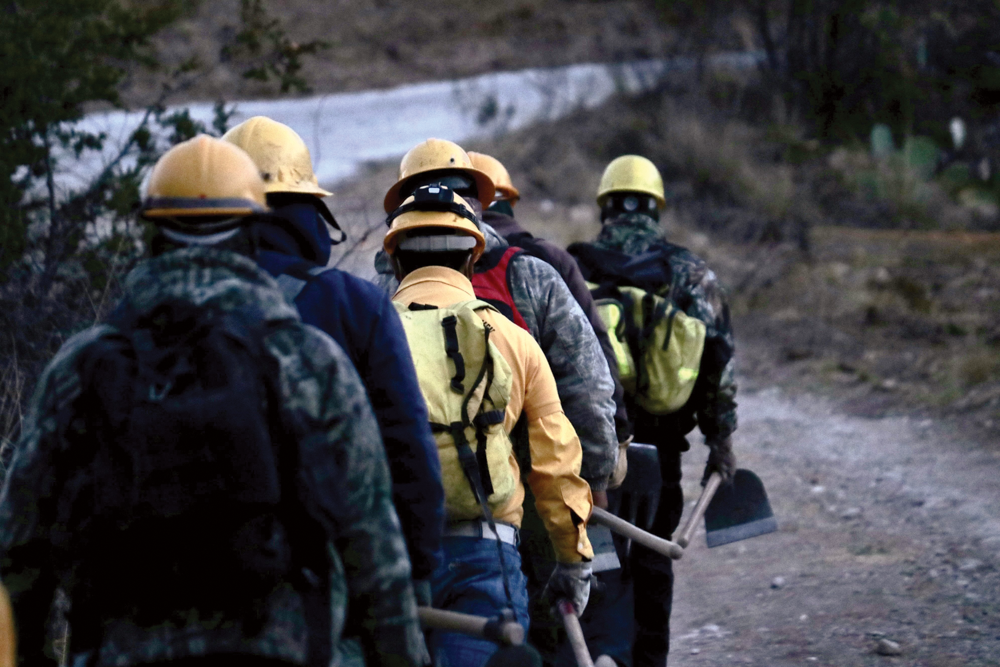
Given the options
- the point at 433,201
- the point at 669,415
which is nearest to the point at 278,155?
the point at 433,201

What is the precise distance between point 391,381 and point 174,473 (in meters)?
0.57

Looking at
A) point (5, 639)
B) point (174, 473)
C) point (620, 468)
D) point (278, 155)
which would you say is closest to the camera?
point (5, 639)

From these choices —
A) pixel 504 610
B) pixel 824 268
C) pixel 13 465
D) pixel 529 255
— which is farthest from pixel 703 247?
pixel 13 465

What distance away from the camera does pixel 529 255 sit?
362cm

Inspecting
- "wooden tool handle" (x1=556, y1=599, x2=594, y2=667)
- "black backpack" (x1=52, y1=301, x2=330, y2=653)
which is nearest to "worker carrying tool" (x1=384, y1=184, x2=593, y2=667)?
"wooden tool handle" (x1=556, y1=599, x2=594, y2=667)

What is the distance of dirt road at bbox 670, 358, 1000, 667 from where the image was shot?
4.93m

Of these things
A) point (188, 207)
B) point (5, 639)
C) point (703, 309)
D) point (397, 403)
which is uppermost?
point (703, 309)

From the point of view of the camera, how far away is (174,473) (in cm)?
181

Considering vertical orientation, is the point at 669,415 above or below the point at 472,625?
above

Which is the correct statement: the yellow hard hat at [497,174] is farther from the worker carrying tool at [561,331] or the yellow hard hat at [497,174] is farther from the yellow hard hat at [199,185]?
the yellow hard hat at [199,185]

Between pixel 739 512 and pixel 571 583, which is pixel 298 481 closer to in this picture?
pixel 571 583

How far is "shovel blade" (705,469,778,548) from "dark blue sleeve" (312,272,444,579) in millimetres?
2943

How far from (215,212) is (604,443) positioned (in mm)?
1904

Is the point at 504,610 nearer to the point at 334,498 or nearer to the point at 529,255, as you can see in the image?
the point at 334,498
